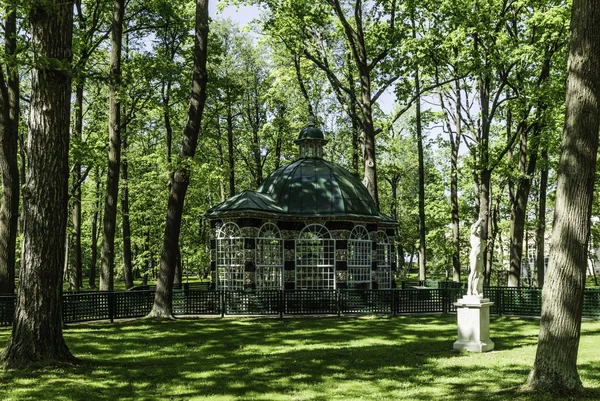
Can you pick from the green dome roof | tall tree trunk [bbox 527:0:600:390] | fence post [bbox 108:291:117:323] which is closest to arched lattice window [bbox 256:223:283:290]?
the green dome roof

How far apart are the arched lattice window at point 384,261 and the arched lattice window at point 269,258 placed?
16.9 feet

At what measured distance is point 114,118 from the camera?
20.4 meters

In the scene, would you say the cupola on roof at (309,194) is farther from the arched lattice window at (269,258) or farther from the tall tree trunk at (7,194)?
the tall tree trunk at (7,194)

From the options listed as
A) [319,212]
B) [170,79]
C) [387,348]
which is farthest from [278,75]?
[387,348]

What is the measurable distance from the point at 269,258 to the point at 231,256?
5.76 feet

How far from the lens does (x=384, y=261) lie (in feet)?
88.2

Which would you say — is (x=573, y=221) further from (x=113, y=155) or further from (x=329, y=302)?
(x=113, y=155)

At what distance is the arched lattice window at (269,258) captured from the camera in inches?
925

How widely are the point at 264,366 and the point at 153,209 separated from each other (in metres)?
27.4

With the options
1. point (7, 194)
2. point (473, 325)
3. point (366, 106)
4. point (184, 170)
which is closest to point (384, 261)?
point (366, 106)

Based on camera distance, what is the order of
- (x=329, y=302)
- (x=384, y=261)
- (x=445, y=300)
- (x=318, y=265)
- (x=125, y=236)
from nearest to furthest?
1. (x=329, y=302)
2. (x=445, y=300)
3. (x=318, y=265)
4. (x=384, y=261)
5. (x=125, y=236)

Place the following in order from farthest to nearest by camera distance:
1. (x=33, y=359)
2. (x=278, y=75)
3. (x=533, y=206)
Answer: (x=533, y=206)
(x=278, y=75)
(x=33, y=359)

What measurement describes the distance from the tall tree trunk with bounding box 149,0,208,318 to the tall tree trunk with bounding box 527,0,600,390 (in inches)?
452

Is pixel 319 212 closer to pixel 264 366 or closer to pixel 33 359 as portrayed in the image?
pixel 264 366
